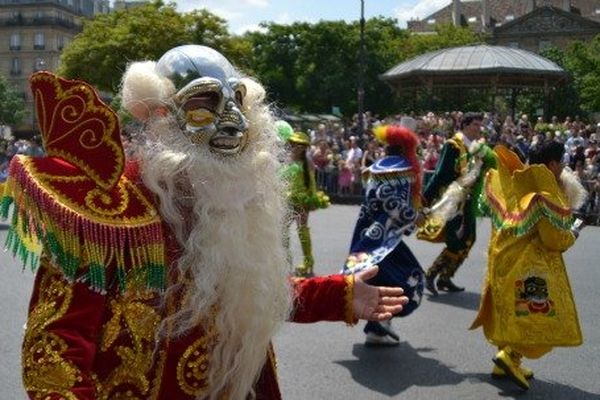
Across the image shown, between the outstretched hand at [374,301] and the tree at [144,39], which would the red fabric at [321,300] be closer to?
the outstretched hand at [374,301]

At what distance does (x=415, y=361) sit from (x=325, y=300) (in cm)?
376

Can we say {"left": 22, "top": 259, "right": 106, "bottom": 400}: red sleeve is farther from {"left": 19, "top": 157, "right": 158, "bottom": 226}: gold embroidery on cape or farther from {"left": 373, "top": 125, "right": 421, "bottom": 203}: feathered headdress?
{"left": 373, "top": 125, "right": 421, "bottom": 203}: feathered headdress

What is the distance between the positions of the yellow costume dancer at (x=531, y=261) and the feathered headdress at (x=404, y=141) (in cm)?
123

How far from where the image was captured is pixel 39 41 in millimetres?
78875

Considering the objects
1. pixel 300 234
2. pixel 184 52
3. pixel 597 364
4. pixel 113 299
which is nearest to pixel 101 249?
pixel 113 299

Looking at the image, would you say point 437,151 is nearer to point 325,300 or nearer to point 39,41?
point 325,300

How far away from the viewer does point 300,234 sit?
920 cm

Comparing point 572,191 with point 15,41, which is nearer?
point 572,191

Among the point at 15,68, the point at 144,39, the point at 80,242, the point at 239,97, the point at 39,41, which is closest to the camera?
the point at 80,242

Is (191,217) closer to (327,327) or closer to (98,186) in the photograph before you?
(98,186)

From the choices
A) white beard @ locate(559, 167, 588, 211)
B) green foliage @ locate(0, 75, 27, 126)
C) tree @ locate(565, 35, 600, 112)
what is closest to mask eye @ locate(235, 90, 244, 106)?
white beard @ locate(559, 167, 588, 211)

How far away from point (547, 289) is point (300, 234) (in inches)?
166

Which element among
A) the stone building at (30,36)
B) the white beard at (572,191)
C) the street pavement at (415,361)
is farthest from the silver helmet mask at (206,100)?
the stone building at (30,36)

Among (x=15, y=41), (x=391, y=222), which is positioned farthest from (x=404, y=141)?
(x=15, y=41)
